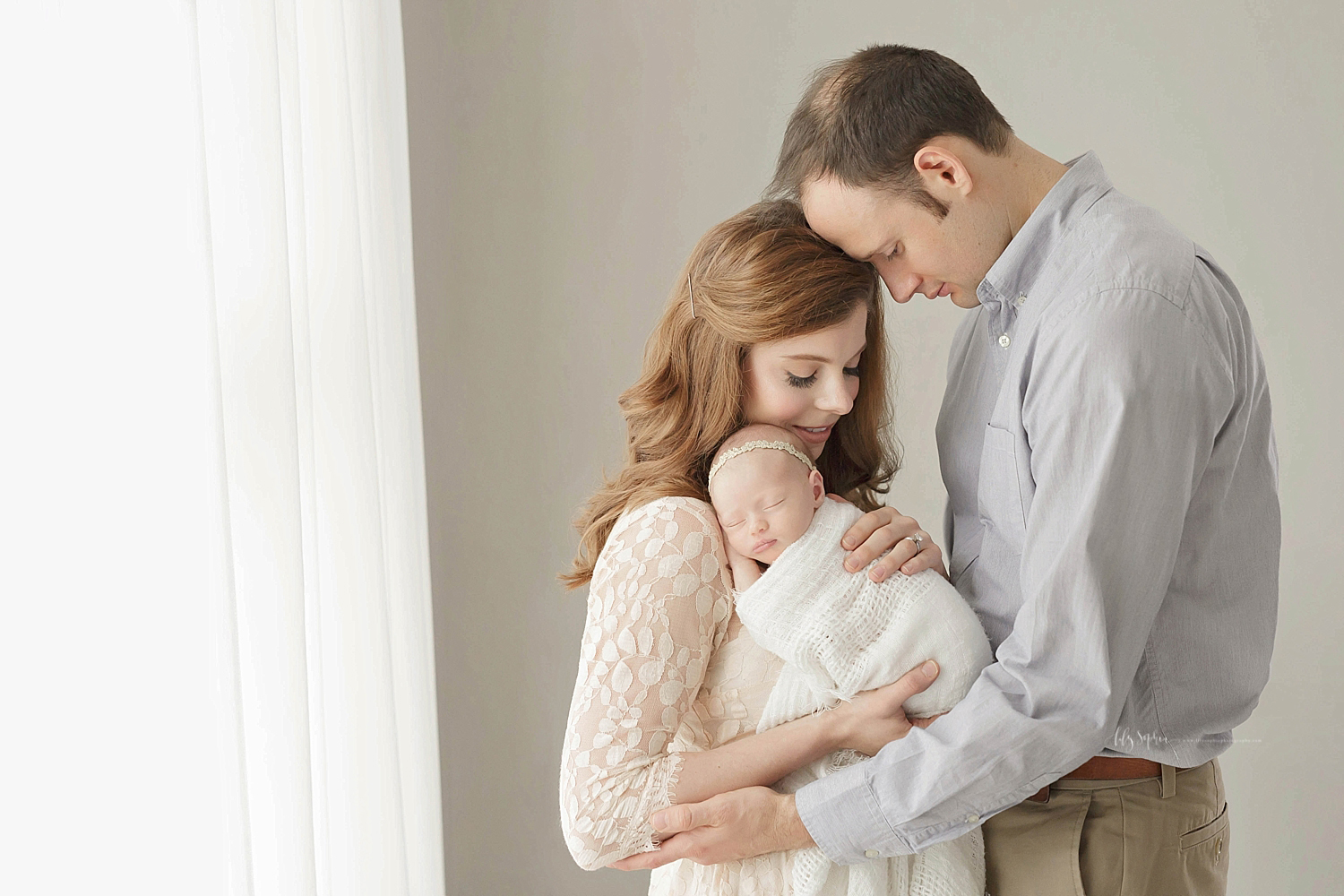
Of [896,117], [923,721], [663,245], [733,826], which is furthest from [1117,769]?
[663,245]

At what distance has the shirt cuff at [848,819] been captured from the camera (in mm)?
1177

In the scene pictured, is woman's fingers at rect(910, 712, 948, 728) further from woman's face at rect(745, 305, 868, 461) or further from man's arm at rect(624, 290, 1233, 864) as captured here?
woman's face at rect(745, 305, 868, 461)

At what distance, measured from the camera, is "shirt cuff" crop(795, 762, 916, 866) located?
1.18 meters

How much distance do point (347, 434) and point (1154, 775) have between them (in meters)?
Result: 1.25

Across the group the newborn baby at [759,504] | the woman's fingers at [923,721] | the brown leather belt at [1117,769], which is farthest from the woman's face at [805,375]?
the brown leather belt at [1117,769]

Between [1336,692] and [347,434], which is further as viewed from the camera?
[1336,692]

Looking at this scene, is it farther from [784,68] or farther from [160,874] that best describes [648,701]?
[784,68]

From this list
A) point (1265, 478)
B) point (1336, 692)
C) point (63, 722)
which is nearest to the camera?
point (63, 722)

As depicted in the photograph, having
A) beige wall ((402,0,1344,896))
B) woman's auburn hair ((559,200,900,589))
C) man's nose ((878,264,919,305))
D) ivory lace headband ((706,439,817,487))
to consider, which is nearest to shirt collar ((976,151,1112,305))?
man's nose ((878,264,919,305))

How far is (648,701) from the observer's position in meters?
1.25

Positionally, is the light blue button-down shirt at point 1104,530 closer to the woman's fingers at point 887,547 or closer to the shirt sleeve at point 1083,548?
the shirt sleeve at point 1083,548

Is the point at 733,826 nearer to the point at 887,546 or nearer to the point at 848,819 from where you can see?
the point at 848,819

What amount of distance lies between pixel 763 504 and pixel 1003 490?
0.31 meters

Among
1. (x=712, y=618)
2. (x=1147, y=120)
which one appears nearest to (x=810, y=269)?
(x=712, y=618)
